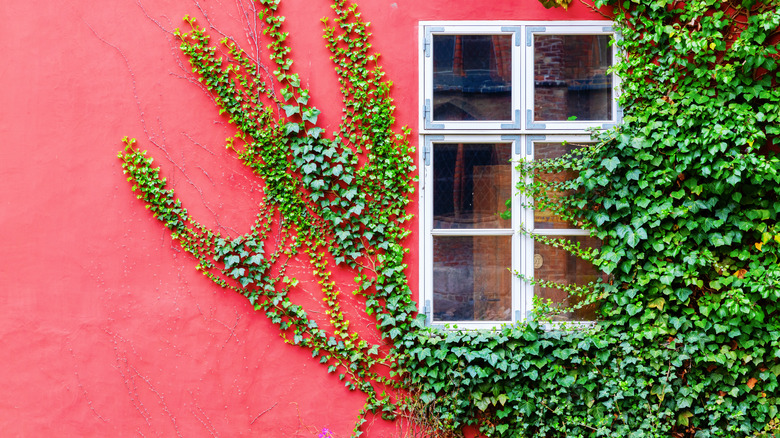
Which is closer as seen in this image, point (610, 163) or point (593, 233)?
point (610, 163)

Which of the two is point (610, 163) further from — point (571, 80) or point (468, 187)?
point (468, 187)

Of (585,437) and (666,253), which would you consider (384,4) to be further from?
(585,437)

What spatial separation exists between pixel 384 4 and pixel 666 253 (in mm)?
2469

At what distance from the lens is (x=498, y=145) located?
372cm

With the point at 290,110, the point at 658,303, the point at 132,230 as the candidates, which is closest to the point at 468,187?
the point at 290,110

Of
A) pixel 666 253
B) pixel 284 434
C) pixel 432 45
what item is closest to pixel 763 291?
pixel 666 253

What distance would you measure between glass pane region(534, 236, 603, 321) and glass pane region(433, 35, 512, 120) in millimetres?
968

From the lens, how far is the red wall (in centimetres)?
364

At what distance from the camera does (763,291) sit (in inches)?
132

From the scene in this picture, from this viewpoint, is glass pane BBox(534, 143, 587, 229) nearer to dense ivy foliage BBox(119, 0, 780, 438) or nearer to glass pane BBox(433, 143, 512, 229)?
dense ivy foliage BBox(119, 0, 780, 438)

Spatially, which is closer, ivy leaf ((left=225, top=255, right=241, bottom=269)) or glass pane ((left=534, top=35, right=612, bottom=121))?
ivy leaf ((left=225, top=255, right=241, bottom=269))

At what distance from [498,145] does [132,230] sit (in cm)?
254

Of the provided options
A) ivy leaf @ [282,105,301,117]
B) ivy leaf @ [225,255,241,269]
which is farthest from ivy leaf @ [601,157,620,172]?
ivy leaf @ [225,255,241,269]

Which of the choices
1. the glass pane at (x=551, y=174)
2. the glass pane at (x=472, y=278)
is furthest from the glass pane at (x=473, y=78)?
the glass pane at (x=472, y=278)
